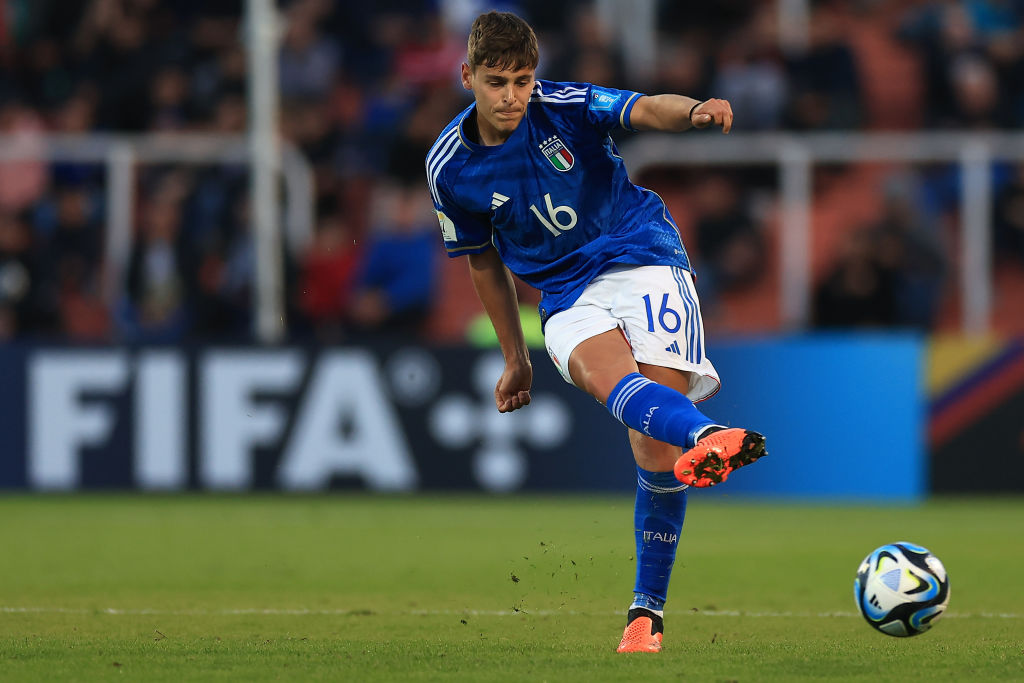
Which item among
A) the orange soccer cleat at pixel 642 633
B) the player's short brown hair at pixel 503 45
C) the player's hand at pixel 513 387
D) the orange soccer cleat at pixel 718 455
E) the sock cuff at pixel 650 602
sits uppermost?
the player's short brown hair at pixel 503 45

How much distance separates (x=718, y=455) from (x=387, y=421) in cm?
775

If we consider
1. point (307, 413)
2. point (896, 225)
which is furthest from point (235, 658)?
point (896, 225)

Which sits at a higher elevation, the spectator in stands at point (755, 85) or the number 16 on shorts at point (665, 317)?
the spectator in stands at point (755, 85)

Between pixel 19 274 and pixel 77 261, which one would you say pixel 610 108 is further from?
pixel 19 274

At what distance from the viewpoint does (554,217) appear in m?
5.80

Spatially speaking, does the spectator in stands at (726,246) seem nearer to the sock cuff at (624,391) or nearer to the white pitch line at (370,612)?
the white pitch line at (370,612)

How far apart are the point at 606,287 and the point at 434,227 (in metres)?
7.07

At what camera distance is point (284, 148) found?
13461mm

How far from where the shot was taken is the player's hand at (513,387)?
20.1ft

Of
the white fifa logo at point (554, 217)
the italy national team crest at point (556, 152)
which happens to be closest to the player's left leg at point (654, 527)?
the white fifa logo at point (554, 217)

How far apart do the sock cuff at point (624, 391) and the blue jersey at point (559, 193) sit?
51cm

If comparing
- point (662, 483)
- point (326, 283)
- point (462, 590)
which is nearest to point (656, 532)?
point (662, 483)

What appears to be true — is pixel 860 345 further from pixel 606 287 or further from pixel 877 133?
pixel 606 287

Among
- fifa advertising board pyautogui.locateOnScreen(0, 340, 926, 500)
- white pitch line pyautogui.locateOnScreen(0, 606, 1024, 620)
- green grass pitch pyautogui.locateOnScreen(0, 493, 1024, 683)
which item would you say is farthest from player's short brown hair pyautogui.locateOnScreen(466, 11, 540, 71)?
fifa advertising board pyautogui.locateOnScreen(0, 340, 926, 500)
